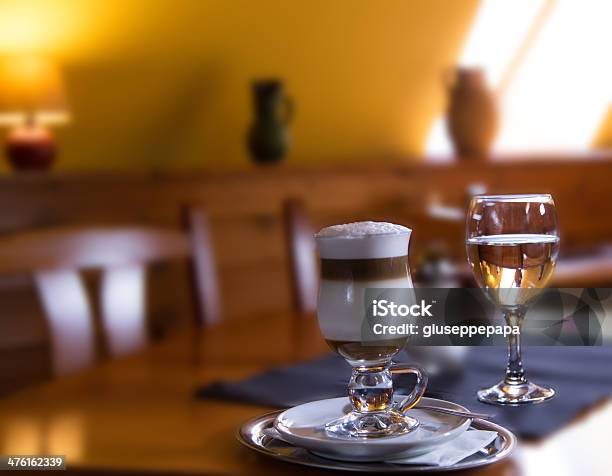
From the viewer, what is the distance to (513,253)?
0.22 meters

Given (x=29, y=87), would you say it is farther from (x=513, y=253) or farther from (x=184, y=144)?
(x=513, y=253)

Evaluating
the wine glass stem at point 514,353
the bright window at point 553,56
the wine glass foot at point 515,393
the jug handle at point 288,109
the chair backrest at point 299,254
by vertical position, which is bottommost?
the chair backrest at point 299,254

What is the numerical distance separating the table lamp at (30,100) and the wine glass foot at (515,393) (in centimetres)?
171

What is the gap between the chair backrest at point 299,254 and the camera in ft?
3.91

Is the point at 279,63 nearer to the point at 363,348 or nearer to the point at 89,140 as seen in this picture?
the point at 89,140

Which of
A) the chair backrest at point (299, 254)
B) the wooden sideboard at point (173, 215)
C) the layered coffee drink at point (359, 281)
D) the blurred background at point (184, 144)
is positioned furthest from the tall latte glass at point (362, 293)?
the wooden sideboard at point (173, 215)

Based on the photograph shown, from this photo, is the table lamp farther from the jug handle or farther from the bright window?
the bright window

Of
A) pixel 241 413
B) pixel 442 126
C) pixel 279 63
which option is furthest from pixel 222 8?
pixel 241 413

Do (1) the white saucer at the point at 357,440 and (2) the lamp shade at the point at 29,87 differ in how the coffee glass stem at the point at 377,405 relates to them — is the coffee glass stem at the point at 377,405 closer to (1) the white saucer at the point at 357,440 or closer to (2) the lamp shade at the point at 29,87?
(1) the white saucer at the point at 357,440

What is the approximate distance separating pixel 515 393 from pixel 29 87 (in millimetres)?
1729

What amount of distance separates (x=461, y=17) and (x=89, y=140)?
1791 mm

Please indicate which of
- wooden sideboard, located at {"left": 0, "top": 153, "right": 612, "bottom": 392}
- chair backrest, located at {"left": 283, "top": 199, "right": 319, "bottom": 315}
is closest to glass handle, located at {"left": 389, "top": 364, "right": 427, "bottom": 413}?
chair backrest, located at {"left": 283, "top": 199, "right": 319, "bottom": 315}

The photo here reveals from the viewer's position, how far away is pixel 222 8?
83.5 inches

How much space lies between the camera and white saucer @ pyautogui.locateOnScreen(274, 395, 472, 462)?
25 cm
